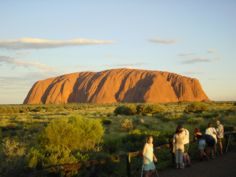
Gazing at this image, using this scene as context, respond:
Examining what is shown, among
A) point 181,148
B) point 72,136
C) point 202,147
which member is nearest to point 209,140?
point 202,147

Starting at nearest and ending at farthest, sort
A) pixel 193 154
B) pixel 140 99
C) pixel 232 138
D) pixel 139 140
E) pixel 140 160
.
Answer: pixel 140 160 < pixel 193 154 < pixel 139 140 < pixel 232 138 < pixel 140 99

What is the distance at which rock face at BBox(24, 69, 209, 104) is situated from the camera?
500 feet

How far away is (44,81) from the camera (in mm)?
188750

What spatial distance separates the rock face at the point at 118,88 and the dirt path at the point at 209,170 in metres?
129

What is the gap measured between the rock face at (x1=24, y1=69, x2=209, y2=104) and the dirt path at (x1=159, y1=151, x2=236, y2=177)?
129m

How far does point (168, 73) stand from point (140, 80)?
16.5 m

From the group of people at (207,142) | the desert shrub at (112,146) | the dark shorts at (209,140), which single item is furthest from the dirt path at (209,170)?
the desert shrub at (112,146)

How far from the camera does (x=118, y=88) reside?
538ft

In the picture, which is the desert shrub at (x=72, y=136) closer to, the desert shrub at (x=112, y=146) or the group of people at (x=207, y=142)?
the desert shrub at (x=112, y=146)

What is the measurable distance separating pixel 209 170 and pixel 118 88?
15125cm

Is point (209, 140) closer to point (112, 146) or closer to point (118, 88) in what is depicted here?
point (112, 146)

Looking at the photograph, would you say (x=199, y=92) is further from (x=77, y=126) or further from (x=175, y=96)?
(x=77, y=126)

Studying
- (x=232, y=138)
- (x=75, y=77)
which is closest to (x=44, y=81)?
(x=75, y=77)

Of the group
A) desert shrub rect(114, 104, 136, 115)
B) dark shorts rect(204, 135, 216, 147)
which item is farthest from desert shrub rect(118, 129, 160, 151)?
desert shrub rect(114, 104, 136, 115)
